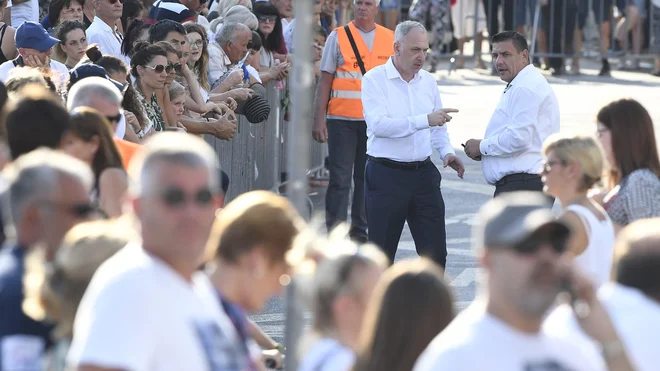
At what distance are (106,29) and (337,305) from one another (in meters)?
7.62

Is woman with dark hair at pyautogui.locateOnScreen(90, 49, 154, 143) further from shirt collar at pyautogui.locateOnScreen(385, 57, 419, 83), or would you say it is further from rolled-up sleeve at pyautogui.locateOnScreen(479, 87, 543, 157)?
rolled-up sleeve at pyautogui.locateOnScreen(479, 87, 543, 157)

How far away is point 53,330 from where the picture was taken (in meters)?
4.00

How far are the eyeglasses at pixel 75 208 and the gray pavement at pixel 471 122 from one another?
3358 mm

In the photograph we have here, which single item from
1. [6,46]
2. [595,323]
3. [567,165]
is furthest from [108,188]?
[6,46]

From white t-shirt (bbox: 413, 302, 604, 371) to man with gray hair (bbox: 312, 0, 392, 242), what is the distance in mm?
7760

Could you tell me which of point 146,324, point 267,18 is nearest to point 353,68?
point 267,18

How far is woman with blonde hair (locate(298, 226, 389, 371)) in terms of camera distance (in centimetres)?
388

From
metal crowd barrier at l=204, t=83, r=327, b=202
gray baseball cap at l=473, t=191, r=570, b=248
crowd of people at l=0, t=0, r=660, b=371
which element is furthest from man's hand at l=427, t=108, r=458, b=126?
gray baseball cap at l=473, t=191, r=570, b=248

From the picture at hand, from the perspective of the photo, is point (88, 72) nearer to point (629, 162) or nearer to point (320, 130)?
point (629, 162)

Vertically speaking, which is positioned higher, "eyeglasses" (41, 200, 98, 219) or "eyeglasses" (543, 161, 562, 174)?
"eyeglasses" (41, 200, 98, 219)

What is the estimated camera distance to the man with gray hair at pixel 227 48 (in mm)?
11695

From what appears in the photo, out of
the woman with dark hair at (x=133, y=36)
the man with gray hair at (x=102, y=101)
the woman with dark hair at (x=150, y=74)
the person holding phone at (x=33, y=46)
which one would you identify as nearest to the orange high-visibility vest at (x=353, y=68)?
the woman with dark hair at (x=133, y=36)

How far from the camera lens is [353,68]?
11.4 meters

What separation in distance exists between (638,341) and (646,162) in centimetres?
269
